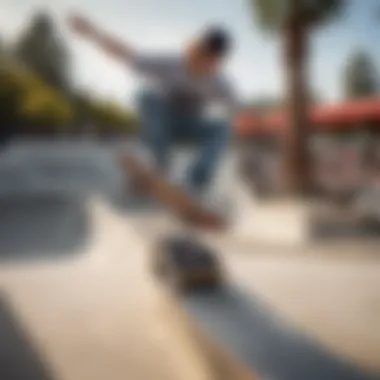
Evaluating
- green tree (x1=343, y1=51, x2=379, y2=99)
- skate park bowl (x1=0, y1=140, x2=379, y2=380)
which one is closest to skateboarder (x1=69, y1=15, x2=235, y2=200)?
skate park bowl (x1=0, y1=140, x2=379, y2=380)

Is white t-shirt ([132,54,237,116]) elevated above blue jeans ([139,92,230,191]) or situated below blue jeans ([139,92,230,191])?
above

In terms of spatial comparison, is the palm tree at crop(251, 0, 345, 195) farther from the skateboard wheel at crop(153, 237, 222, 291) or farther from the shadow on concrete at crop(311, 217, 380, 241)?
the skateboard wheel at crop(153, 237, 222, 291)

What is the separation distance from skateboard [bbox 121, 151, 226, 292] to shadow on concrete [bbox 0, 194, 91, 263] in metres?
0.13

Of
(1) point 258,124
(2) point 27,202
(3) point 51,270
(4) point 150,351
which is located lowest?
(4) point 150,351

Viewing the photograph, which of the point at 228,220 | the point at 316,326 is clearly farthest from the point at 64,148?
the point at 316,326

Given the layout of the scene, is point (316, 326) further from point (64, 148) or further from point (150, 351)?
point (64, 148)

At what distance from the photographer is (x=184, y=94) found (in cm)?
105

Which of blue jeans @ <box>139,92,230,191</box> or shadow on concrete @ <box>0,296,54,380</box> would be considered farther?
blue jeans @ <box>139,92,230,191</box>

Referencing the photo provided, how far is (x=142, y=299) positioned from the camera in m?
1.04

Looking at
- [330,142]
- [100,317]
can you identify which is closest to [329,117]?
[330,142]

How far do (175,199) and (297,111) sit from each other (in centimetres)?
27

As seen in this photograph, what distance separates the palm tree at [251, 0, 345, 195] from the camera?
41.3 inches

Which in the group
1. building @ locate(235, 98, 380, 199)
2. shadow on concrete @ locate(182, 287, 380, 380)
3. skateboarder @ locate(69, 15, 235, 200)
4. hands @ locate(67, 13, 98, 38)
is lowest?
shadow on concrete @ locate(182, 287, 380, 380)

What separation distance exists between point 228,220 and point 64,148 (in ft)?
1.07
